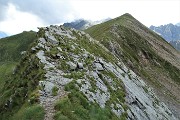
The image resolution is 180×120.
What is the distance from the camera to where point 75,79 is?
112 feet

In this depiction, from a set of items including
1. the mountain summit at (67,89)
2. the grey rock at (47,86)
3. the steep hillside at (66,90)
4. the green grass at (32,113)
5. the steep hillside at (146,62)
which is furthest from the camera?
the steep hillside at (146,62)

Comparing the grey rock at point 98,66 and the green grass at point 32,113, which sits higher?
the grey rock at point 98,66

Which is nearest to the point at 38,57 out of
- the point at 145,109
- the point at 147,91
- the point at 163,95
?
the point at 145,109

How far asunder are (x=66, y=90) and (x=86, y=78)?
17.0 feet

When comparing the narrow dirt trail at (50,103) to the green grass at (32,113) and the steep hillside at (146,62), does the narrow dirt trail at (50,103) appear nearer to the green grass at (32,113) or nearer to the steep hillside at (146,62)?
the green grass at (32,113)

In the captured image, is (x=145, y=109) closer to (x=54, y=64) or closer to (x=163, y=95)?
(x=54, y=64)

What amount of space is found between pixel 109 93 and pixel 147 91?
19.8 metres

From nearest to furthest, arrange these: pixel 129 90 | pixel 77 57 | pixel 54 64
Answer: pixel 54 64
pixel 77 57
pixel 129 90

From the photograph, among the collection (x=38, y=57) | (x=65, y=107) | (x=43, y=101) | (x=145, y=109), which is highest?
(x=38, y=57)

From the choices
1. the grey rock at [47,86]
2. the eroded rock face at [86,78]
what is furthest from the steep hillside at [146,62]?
the grey rock at [47,86]

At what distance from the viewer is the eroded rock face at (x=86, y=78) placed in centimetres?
3325

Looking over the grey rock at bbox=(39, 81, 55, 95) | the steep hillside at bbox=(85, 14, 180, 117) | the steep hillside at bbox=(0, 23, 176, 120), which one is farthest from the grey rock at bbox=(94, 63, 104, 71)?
the steep hillside at bbox=(85, 14, 180, 117)

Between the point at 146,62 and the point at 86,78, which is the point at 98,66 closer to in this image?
the point at 86,78

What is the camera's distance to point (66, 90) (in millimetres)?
31281
